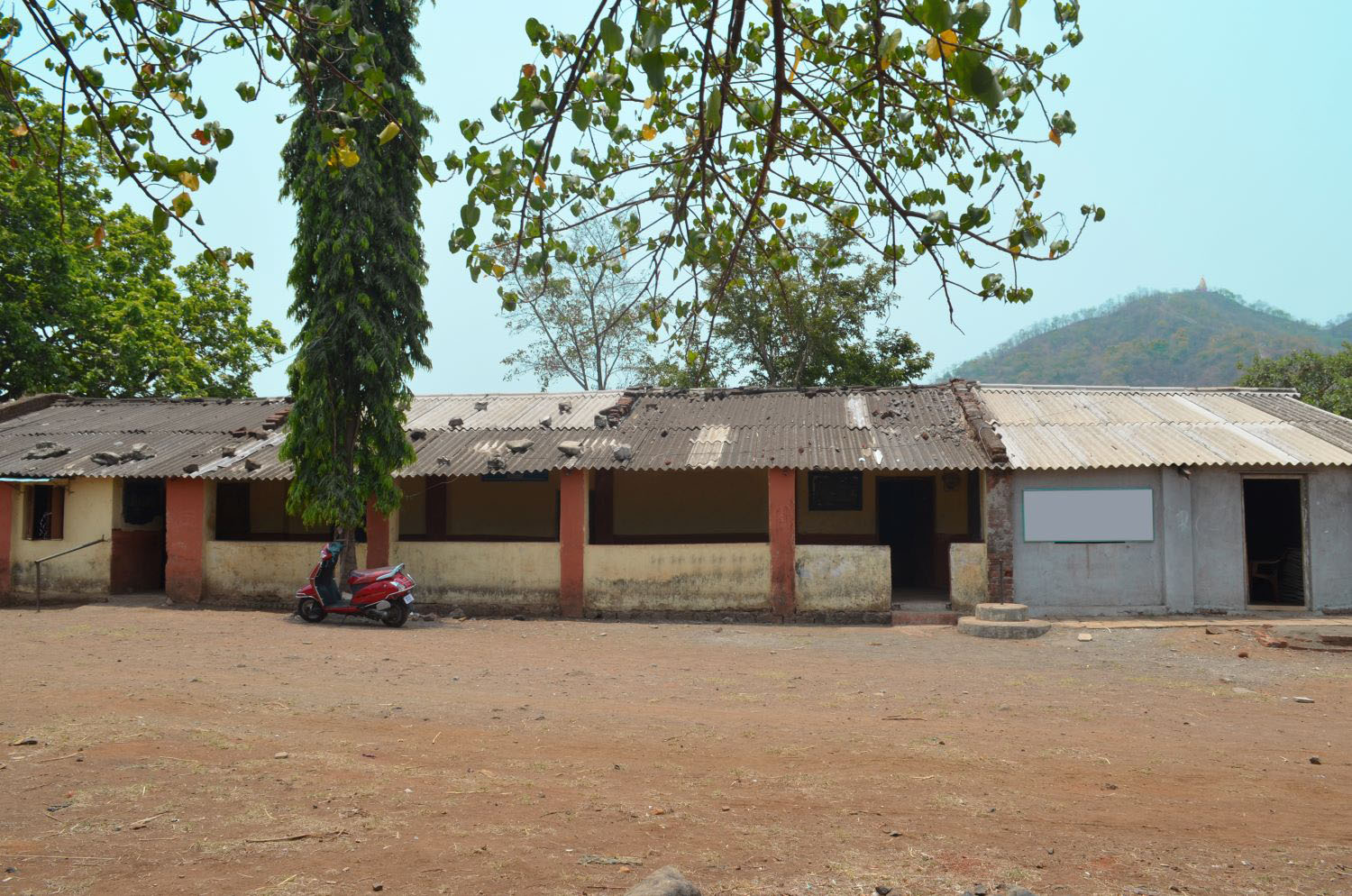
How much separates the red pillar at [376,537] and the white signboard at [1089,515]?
991 cm

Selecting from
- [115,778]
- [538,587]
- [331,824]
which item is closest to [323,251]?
[538,587]

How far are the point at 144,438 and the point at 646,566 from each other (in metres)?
10.2

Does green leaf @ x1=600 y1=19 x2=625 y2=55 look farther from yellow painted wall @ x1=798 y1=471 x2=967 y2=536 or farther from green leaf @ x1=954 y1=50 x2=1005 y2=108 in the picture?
yellow painted wall @ x1=798 y1=471 x2=967 y2=536

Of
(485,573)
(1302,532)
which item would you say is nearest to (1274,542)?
(1302,532)

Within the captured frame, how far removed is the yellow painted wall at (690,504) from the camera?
62.5 feet

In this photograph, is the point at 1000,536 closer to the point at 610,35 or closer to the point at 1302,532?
the point at 1302,532

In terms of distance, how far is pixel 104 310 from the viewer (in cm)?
2414

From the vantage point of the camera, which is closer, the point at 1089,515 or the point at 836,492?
the point at 1089,515

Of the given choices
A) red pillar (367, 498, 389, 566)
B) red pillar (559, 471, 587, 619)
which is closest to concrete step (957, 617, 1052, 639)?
red pillar (559, 471, 587, 619)

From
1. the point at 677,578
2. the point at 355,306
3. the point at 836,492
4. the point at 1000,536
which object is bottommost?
the point at 677,578

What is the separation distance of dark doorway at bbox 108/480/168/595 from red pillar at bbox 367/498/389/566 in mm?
4207

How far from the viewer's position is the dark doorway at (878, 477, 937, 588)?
1812 centimetres

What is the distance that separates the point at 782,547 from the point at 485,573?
186 inches

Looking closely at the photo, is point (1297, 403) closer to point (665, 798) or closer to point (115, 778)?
point (665, 798)
